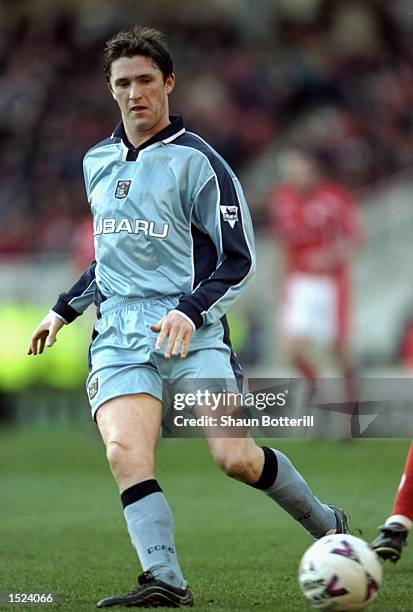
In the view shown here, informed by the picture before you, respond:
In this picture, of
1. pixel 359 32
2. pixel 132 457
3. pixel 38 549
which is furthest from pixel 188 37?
pixel 132 457

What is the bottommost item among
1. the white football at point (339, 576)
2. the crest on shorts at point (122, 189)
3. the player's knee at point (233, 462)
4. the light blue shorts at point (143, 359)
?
the white football at point (339, 576)

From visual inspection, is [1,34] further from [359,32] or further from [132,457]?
[132,457]

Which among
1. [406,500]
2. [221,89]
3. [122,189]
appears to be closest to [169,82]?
[122,189]

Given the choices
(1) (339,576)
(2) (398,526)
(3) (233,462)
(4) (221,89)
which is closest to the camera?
(1) (339,576)

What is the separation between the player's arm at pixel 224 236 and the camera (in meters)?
4.46

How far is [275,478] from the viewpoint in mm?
4543

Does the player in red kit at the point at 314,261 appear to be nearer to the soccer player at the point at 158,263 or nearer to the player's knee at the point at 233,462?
the soccer player at the point at 158,263

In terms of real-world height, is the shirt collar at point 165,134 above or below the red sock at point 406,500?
above

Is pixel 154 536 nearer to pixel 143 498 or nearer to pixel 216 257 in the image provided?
pixel 143 498

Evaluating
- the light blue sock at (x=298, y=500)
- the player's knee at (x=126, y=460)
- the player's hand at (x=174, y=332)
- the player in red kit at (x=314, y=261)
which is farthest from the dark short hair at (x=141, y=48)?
the player in red kit at (x=314, y=261)

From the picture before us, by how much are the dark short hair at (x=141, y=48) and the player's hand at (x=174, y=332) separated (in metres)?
0.88

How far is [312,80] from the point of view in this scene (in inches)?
739

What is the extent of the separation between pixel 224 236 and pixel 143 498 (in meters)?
0.90

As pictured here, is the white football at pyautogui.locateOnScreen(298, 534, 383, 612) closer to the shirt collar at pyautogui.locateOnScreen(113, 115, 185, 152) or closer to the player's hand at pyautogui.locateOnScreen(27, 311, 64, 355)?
the player's hand at pyautogui.locateOnScreen(27, 311, 64, 355)
